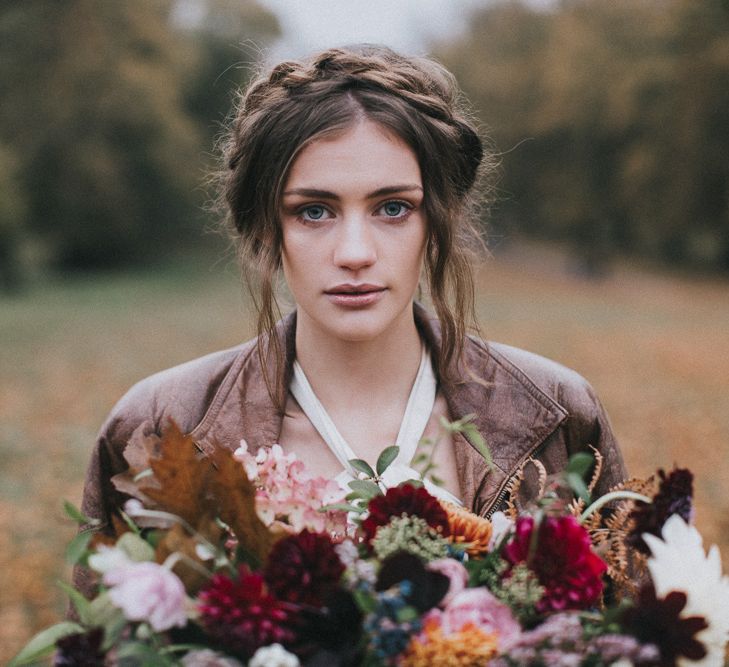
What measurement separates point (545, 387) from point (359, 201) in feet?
2.65

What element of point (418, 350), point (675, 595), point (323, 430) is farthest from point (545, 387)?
point (675, 595)

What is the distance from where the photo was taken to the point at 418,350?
253 centimetres

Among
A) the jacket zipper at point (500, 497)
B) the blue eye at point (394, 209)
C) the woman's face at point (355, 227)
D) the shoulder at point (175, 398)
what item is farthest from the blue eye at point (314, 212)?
the jacket zipper at point (500, 497)

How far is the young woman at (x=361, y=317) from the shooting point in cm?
213

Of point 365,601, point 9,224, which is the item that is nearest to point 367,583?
point 365,601

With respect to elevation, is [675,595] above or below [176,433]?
below

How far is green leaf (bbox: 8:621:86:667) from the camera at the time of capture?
125 centimetres

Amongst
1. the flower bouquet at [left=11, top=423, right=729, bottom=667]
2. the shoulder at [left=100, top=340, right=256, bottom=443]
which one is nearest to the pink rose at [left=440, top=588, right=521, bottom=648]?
the flower bouquet at [left=11, top=423, right=729, bottom=667]

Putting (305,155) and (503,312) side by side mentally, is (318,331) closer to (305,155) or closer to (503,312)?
(305,155)

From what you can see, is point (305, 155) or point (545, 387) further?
point (545, 387)

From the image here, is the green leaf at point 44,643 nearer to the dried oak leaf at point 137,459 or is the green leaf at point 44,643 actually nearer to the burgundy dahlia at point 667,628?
the dried oak leaf at point 137,459

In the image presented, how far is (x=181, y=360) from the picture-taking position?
13.6 metres

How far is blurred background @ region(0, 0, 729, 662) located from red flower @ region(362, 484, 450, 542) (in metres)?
1.73

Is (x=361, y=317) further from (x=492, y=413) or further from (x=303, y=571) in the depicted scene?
(x=303, y=571)
